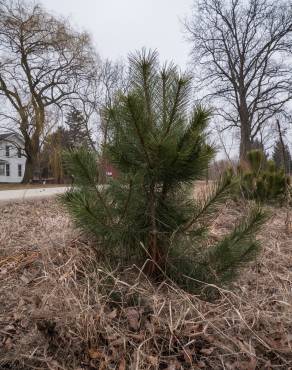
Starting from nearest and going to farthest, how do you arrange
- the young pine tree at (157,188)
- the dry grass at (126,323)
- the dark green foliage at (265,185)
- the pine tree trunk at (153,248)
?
the dry grass at (126,323) < the young pine tree at (157,188) < the pine tree trunk at (153,248) < the dark green foliage at (265,185)

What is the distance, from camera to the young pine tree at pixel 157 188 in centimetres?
181

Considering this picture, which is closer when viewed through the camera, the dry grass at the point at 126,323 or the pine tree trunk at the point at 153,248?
the dry grass at the point at 126,323

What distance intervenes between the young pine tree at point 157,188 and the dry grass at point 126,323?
193 mm

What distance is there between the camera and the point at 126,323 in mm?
1770

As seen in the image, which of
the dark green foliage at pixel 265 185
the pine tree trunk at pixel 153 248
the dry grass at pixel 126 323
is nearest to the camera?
the dry grass at pixel 126 323

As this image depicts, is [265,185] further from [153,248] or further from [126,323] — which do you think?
[126,323]

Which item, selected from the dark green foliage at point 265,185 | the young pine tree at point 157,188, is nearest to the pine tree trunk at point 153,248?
the young pine tree at point 157,188

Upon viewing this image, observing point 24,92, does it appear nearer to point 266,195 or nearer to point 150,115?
point 266,195

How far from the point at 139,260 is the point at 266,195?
4330 mm

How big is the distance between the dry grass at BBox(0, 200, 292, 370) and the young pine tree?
19 cm

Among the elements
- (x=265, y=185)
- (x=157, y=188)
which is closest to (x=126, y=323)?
(x=157, y=188)

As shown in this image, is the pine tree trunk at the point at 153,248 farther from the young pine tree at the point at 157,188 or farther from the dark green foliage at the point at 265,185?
the dark green foliage at the point at 265,185

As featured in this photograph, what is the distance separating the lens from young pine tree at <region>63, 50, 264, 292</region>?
1.81 m

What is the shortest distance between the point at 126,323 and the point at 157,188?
78 cm
